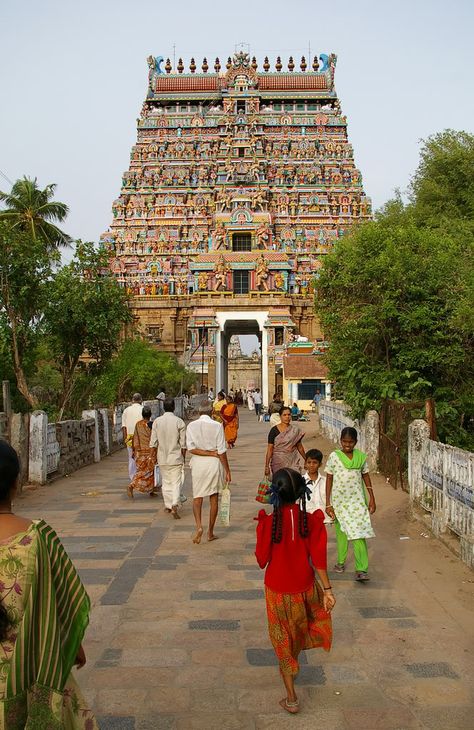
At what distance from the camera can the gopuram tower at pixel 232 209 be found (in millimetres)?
42875

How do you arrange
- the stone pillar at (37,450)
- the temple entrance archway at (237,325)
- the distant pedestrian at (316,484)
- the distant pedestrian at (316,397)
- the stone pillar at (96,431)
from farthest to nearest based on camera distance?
the temple entrance archway at (237,325), the distant pedestrian at (316,397), the stone pillar at (96,431), the stone pillar at (37,450), the distant pedestrian at (316,484)

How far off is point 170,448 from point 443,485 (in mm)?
3380

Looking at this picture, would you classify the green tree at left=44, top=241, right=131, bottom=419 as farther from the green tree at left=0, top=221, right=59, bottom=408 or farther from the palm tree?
the palm tree

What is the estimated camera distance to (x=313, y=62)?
59.3 meters

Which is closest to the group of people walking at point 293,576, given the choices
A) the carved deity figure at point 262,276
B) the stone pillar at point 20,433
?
the stone pillar at point 20,433

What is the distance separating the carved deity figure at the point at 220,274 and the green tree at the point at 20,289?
26903 millimetres

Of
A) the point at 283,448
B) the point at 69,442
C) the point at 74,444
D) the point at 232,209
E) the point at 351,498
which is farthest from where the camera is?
the point at 232,209

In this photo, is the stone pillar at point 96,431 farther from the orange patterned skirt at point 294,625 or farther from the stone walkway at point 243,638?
the orange patterned skirt at point 294,625

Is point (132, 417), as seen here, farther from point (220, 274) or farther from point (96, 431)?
point (220, 274)

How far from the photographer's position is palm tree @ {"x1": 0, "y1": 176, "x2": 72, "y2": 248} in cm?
3412

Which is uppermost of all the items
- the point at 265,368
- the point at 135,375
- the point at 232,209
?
the point at 232,209

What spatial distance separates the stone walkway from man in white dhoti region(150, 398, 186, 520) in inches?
22.9

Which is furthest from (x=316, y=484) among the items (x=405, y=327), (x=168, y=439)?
(x=405, y=327)

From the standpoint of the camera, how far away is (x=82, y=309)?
16781mm
